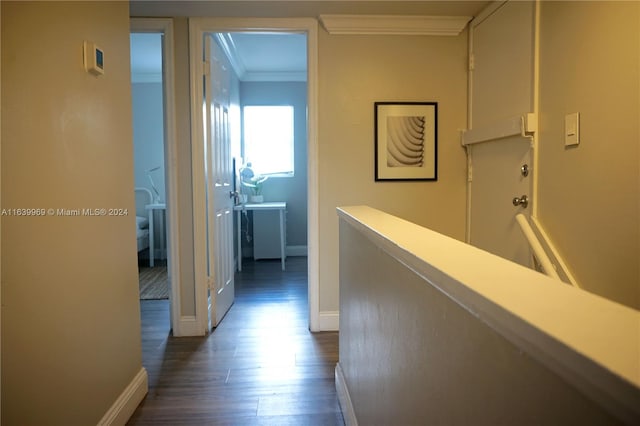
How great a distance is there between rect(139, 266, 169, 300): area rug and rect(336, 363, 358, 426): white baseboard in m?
2.25

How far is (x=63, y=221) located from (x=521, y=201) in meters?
2.19

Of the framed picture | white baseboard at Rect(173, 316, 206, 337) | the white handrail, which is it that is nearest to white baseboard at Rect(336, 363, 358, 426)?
the white handrail

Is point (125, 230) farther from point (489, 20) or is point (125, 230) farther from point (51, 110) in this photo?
point (489, 20)

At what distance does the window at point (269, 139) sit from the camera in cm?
559

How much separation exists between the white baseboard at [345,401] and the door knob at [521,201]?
1.33 m

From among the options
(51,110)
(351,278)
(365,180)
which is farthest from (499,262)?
(365,180)

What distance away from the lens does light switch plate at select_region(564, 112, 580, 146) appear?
183 centimetres

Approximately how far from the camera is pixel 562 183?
6.40 feet

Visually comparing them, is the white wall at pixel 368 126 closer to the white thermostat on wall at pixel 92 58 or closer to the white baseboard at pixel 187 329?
the white baseboard at pixel 187 329

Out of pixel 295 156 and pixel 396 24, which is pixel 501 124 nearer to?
pixel 396 24

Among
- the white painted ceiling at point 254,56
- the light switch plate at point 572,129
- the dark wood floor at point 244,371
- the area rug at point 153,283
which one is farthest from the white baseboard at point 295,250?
the light switch plate at point 572,129

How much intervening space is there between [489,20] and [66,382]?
289cm

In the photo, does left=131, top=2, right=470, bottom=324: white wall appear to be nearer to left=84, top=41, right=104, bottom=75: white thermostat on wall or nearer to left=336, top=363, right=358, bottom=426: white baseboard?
left=336, top=363, right=358, bottom=426: white baseboard

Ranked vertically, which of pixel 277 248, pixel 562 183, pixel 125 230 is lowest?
pixel 277 248
